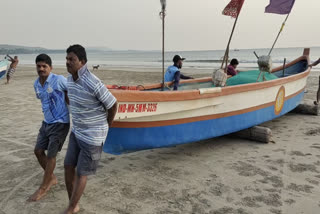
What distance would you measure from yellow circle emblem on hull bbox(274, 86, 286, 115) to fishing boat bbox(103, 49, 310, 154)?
A: 0.04 m

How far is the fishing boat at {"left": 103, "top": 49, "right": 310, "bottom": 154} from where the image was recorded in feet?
10.8

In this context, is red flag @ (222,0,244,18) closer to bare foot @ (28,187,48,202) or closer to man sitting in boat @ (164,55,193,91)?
man sitting in boat @ (164,55,193,91)

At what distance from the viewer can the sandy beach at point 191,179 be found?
2.87 meters

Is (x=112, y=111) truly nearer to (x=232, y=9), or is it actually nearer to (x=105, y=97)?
(x=105, y=97)

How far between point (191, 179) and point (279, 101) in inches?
117

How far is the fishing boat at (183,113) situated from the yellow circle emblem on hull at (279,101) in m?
0.04

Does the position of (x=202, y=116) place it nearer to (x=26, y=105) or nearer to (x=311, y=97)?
(x=26, y=105)

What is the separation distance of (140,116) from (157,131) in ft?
1.45

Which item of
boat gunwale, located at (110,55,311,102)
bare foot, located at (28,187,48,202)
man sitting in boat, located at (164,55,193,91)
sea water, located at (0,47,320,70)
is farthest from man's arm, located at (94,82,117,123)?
sea water, located at (0,47,320,70)

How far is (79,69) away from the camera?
7.82 ft

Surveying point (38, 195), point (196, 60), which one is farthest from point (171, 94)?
point (196, 60)

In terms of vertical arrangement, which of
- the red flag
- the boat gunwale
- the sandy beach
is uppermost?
the red flag

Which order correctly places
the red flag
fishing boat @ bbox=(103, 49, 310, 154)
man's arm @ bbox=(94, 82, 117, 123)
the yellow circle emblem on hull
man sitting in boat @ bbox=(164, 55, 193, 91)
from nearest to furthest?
1. man's arm @ bbox=(94, 82, 117, 123)
2. fishing boat @ bbox=(103, 49, 310, 154)
3. the red flag
4. man sitting in boat @ bbox=(164, 55, 193, 91)
5. the yellow circle emblem on hull

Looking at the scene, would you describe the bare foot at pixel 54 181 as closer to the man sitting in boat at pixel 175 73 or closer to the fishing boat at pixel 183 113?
the fishing boat at pixel 183 113
